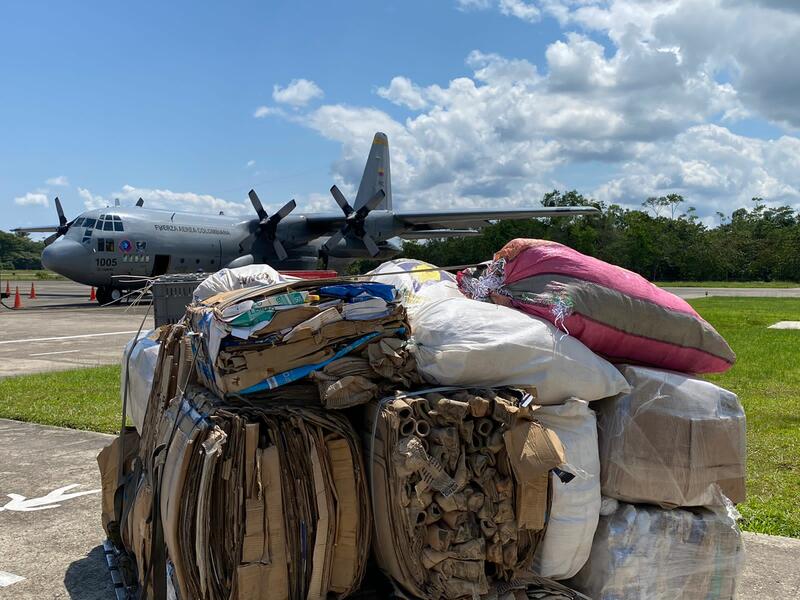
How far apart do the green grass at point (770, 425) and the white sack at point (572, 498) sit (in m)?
1.88

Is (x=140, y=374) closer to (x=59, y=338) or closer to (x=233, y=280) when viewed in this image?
(x=233, y=280)

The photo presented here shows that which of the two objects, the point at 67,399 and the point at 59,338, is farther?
the point at 59,338

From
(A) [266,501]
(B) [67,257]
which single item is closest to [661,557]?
(A) [266,501]

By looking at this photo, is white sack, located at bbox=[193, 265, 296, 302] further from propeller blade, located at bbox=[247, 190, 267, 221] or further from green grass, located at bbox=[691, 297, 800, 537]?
propeller blade, located at bbox=[247, 190, 267, 221]

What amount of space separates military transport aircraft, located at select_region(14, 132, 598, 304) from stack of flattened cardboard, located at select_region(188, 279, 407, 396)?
1816 centimetres

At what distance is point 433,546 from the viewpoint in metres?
2.18

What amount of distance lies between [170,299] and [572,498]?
2645mm

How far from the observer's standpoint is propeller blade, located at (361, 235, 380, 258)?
25625 mm

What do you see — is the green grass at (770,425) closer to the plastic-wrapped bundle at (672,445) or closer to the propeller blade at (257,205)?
the plastic-wrapped bundle at (672,445)

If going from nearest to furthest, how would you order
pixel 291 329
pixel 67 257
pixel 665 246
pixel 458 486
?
pixel 458 486 < pixel 291 329 < pixel 67 257 < pixel 665 246

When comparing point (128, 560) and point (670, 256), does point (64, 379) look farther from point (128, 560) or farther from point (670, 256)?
point (670, 256)

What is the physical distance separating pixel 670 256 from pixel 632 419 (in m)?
71.2

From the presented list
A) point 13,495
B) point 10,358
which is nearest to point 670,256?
point 10,358

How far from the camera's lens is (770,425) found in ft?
19.8
